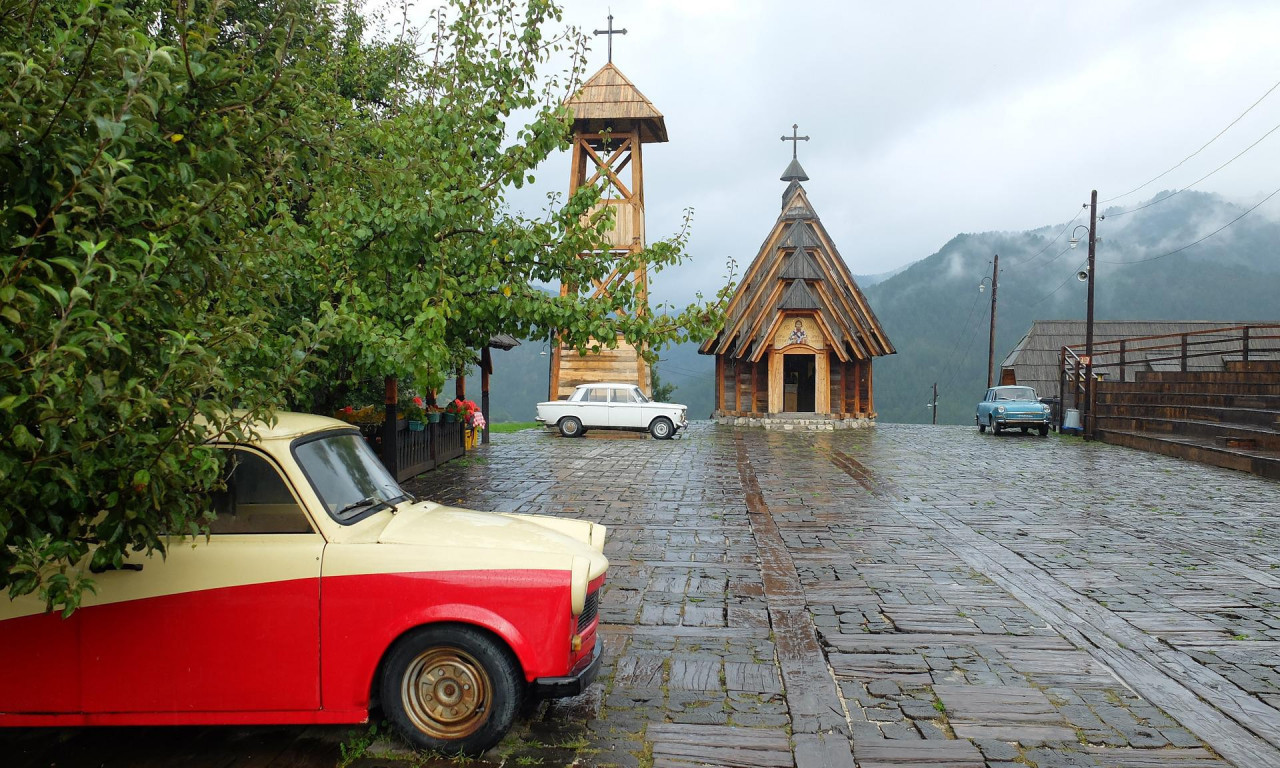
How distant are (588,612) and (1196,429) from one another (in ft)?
67.0

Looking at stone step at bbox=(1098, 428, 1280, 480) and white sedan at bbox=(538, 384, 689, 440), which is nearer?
stone step at bbox=(1098, 428, 1280, 480)

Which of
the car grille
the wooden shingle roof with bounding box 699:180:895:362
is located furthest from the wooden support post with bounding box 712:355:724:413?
the car grille

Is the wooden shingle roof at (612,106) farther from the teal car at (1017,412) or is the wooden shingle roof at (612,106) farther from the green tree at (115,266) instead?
the green tree at (115,266)

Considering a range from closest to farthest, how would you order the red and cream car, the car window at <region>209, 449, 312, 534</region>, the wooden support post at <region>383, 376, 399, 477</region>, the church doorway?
the red and cream car
the car window at <region>209, 449, 312, 534</region>
the wooden support post at <region>383, 376, 399, 477</region>
the church doorway

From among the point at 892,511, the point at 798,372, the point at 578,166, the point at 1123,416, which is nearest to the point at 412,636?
the point at 892,511

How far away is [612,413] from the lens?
1025 inches

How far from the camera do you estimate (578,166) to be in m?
31.7

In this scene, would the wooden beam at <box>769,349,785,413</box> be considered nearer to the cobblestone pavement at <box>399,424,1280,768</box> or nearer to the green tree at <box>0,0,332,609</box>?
the cobblestone pavement at <box>399,424,1280,768</box>

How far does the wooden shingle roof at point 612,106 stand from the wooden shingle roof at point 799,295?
7172 mm

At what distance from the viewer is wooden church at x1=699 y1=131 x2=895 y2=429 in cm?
3155

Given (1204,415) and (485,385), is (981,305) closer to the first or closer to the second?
(1204,415)

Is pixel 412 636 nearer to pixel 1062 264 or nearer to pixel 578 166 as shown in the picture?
pixel 578 166

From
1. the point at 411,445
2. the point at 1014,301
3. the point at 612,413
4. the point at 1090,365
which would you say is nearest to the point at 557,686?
the point at 411,445

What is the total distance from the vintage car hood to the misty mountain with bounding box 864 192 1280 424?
400 ft
